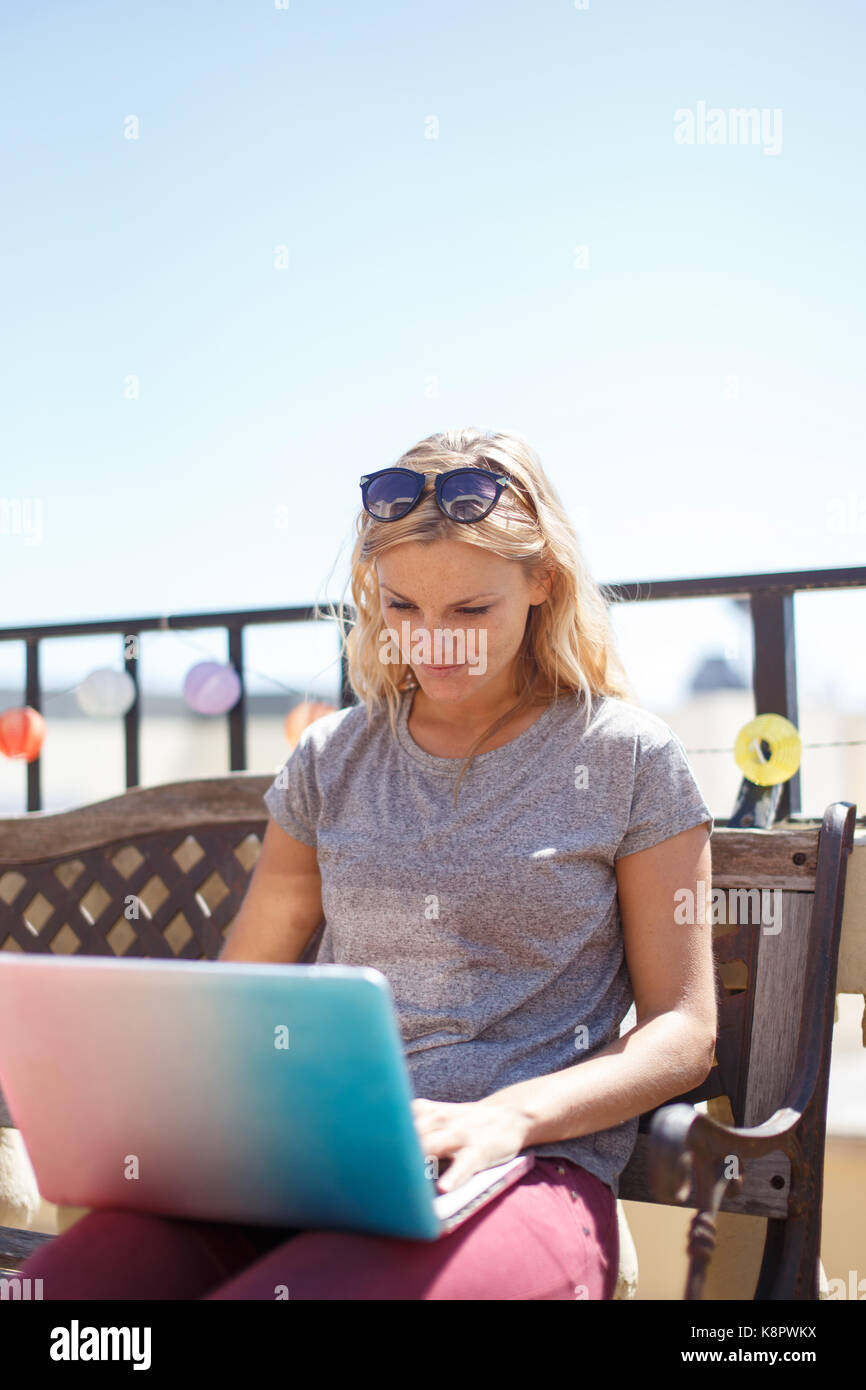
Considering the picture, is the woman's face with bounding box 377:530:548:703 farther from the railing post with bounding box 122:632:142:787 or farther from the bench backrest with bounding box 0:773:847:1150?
the railing post with bounding box 122:632:142:787

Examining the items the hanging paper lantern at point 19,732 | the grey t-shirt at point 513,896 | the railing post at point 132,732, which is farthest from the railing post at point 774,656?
the hanging paper lantern at point 19,732

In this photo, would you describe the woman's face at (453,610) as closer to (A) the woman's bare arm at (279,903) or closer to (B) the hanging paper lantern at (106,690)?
(A) the woman's bare arm at (279,903)

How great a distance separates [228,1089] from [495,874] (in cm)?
48

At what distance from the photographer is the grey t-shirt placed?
3.97ft

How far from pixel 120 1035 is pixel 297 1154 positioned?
0.17 meters

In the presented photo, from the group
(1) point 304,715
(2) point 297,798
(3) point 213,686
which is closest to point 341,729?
(2) point 297,798

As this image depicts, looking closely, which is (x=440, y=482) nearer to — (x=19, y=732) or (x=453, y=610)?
(x=453, y=610)

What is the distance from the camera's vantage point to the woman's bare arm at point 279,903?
1.45 meters

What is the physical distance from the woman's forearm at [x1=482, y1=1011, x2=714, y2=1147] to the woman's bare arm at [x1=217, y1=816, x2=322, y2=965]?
0.45 metres

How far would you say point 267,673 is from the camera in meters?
2.75

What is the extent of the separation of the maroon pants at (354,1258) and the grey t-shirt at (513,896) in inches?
5.6

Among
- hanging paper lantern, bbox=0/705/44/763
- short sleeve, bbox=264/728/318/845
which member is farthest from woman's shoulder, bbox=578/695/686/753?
hanging paper lantern, bbox=0/705/44/763

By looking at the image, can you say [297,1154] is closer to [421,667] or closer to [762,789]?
[421,667]
